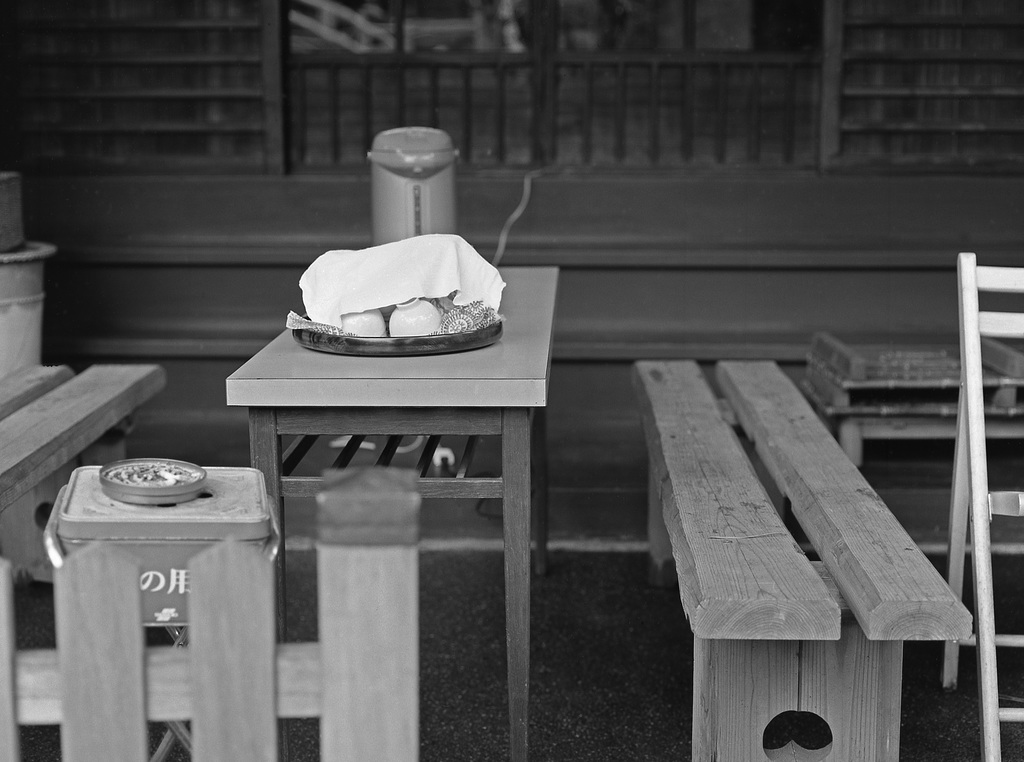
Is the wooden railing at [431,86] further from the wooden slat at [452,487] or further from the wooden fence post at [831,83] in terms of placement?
the wooden slat at [452,487]

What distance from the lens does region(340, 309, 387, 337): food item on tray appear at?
2188 millimetres

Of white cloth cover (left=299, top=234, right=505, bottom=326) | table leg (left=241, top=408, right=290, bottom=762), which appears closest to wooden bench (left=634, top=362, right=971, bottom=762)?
white cloth cover (left=299, top=234, right=505, bottom=326)

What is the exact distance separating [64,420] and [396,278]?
103 centimetres

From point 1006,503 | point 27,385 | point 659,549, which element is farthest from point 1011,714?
point 27,385

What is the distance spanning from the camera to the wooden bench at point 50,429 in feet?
8.63

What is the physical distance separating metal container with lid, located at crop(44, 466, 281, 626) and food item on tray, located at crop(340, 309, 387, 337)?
77 cm

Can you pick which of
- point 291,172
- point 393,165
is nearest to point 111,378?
point 393,165

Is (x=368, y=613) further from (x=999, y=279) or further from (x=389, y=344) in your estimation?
(x=999, y=279)

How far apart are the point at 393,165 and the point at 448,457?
57.5 inches

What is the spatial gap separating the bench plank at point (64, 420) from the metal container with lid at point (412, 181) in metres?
0.82

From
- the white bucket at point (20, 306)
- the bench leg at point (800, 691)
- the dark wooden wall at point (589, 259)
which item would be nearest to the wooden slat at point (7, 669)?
the bench leg at point (800, 691)

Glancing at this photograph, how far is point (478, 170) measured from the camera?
471cm

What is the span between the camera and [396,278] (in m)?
2.23

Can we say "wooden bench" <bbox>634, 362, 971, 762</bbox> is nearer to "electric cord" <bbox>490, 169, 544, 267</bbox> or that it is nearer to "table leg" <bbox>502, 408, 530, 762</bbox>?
"table leg" <bbox>502, 408, 530, 762</bbox>
